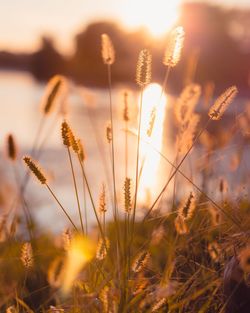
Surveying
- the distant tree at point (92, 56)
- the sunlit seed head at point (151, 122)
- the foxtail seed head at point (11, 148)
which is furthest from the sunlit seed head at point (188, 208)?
the distant tree at point (92, 56)

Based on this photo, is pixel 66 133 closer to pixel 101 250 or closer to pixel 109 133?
pixel 109 133

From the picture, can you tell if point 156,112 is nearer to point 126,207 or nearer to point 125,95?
point 125,95

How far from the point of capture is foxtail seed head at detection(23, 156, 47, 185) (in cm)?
202

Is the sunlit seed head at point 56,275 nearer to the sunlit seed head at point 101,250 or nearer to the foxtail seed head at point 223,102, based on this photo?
the sunlit seed head at point 101,250

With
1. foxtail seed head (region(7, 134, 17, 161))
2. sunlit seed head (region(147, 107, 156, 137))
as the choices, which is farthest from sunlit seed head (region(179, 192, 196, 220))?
foxtail seed head (region(7, 134, 17, 161))

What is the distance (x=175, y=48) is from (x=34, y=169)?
2.05 feet

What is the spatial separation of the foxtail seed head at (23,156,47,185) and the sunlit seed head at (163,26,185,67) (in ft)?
1.83

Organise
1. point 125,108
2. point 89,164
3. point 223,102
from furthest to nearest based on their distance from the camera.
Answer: point 89,164
point 125,108
point 223,102

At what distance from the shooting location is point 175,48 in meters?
2.19

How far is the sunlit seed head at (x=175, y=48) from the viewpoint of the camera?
7.13 ft

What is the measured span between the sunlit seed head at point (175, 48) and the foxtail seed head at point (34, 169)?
21.9 inches

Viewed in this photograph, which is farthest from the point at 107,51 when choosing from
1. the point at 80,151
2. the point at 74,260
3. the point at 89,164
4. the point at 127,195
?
the point at 89,164

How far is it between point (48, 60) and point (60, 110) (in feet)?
173

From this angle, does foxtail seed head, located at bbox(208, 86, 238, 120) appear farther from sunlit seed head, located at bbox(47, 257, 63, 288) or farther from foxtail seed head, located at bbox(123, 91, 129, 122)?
sunlit seed head, located at bbox(47, 257, 63, 288)
